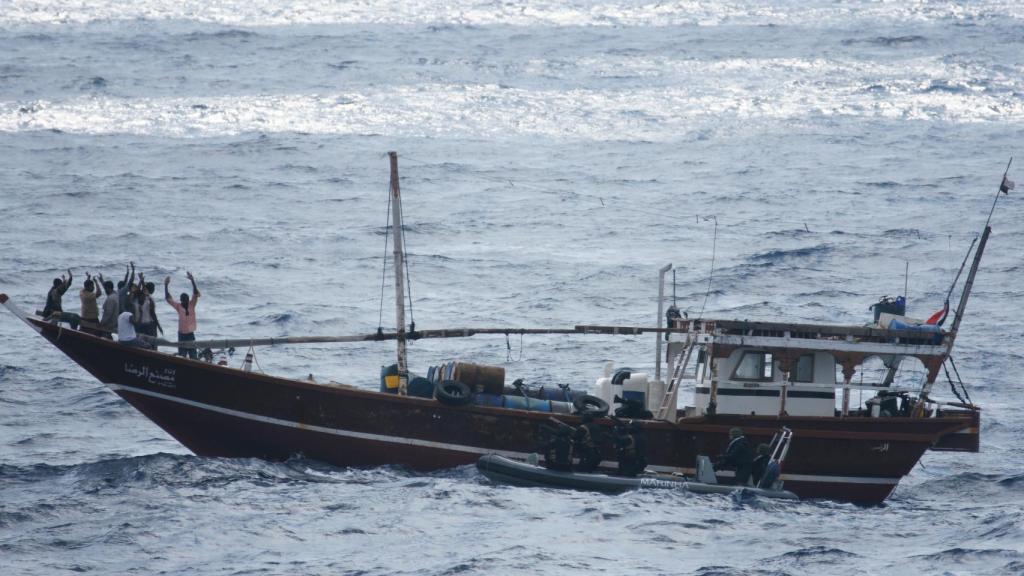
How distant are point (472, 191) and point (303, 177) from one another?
769 cm

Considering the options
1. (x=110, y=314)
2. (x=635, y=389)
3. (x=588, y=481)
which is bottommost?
(x=588, y=481)

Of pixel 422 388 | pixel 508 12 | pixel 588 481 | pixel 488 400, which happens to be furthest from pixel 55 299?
pixel 508 12

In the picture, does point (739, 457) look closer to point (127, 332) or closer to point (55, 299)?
point (127, 332)

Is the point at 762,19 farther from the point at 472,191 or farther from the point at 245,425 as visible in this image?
the point at 245,425

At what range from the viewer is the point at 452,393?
29.0 metres

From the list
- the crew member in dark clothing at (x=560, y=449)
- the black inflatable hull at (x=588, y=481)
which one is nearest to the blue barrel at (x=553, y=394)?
the crew member in dark clothing at (x=560, y=449)

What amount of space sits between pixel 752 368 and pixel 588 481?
4215 millimetres

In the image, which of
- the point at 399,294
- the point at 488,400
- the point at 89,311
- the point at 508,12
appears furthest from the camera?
the point at 508,12

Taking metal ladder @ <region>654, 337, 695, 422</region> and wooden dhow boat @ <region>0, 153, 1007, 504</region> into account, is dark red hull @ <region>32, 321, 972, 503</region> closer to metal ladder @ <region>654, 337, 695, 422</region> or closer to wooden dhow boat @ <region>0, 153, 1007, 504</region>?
wooden dhow boat @ <region>0, 153, 1007, 504</region>

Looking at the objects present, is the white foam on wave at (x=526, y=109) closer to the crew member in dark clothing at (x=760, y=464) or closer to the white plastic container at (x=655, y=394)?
the white plastic container at (x=655, y=394)

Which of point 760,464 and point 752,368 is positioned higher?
point 752,368

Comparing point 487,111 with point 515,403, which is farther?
point 487,111

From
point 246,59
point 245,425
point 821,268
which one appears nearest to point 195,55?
point 246,59

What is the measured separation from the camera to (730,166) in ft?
216
